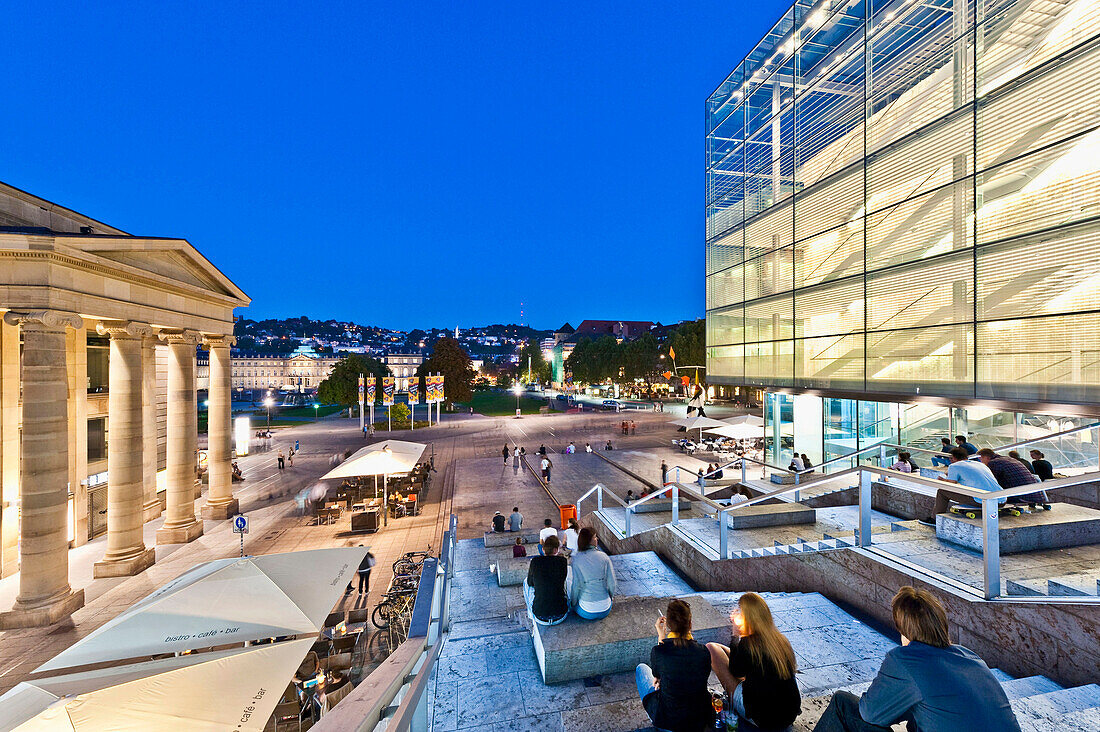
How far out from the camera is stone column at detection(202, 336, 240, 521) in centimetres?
1864

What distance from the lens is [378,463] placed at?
1645cm

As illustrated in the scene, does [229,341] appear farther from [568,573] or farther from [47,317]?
[568,573]

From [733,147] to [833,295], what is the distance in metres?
10.6

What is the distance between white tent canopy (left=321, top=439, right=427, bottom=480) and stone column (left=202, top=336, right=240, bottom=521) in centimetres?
576

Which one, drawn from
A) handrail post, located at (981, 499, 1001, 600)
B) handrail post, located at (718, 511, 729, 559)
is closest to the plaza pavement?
handrail post, located at (718, 511, 729, 559)

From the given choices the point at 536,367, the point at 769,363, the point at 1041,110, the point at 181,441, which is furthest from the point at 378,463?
the point at 536,367

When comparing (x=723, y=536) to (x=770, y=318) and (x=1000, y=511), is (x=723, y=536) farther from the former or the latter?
(x=770, y=318)

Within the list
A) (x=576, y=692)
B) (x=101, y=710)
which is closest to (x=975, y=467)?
(x=576, y=692)

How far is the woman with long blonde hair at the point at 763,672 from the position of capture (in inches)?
121

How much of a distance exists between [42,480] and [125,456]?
3032mm

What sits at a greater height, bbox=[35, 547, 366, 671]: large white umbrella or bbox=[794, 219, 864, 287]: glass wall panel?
bbox=[794, 219, 864, 287]: glass wall panel

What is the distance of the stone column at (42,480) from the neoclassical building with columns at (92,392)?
24 millimetres

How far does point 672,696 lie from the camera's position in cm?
327

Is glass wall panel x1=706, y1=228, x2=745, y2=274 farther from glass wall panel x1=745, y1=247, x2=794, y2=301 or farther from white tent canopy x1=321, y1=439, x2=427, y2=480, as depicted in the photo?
white tent canopy x1=321, y1=439, x2=427, y2=480
